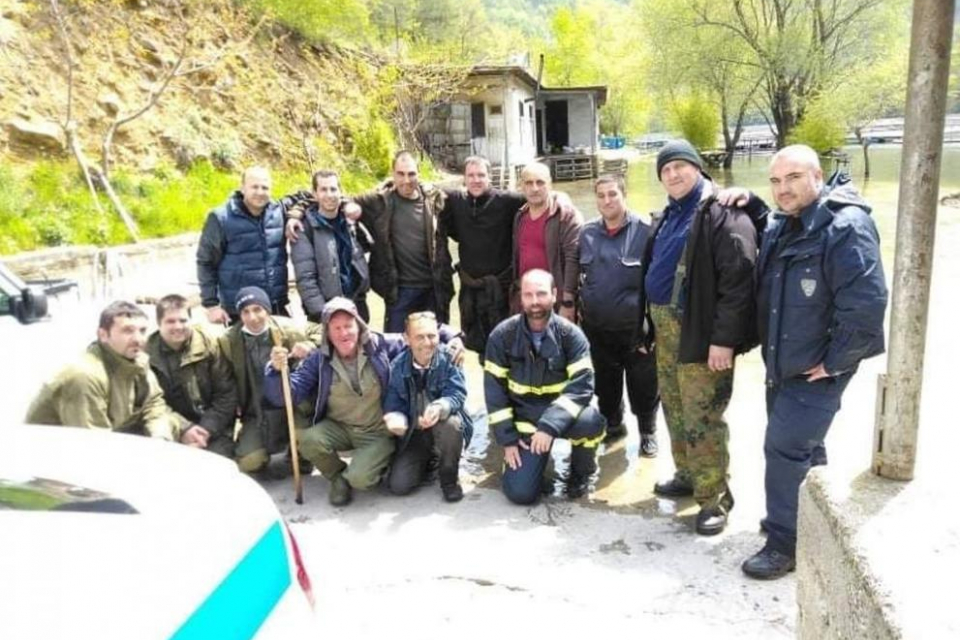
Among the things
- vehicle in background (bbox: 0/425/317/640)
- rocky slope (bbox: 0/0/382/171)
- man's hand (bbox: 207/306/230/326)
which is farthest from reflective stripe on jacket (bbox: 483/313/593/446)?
rocky slope (bbox: 0/0/382/171)

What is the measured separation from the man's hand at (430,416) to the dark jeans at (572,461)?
1.52 ft

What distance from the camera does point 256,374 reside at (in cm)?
452

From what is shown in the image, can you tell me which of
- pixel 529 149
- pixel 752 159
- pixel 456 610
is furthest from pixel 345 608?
pixel 752 159

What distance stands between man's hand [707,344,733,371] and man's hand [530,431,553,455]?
0.95 m

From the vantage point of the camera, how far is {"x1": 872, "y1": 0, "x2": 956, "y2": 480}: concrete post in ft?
6.55

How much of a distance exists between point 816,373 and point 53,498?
2.59 meters

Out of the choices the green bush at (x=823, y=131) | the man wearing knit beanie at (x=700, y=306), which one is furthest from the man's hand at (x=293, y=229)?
the green bush at (x=823, y=131)

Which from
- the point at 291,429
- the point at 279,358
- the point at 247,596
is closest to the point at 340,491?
the point at 291,429

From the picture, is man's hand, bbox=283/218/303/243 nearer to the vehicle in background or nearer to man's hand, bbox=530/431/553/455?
man's hand, bbox=530/431/553/455

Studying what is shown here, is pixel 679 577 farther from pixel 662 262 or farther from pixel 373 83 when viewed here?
pixel 373 83

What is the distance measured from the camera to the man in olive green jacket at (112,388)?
3.77 metres

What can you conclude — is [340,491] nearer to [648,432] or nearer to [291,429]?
[291,429]

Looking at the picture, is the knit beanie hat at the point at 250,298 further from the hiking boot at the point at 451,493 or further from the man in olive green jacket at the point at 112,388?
the hiking boot at the point at 451,493

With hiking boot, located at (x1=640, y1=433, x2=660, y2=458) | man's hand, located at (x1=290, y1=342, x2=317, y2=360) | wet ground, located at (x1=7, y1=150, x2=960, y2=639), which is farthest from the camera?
hiking boot, located at (x1=640, y1=433, x2=660, y2=458)
